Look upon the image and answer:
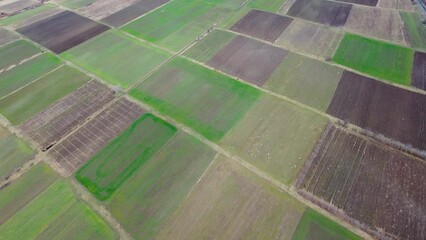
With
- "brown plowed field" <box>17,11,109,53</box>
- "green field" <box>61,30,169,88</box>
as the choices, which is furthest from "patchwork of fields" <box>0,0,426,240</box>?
"brown plowed field" <box>17,11,109,53</box>

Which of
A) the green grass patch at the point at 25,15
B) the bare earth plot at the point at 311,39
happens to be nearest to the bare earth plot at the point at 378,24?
the bare earth plot at the point at 311,39

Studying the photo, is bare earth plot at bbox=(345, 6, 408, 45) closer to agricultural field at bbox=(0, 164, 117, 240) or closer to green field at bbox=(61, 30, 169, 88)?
green field at bbox=(61, 30, 169, 88)

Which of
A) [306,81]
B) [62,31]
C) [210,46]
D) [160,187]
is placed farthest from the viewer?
[62,31]

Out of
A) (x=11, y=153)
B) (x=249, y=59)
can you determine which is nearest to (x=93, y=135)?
(x=11, y=153)

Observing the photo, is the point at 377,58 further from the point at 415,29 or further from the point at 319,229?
the point at 319,229

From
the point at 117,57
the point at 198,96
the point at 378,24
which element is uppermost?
the point at 378,24

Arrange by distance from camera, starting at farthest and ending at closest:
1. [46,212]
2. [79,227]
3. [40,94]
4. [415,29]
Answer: [415,29] → [40,94] → [46,212] → [79,227]
